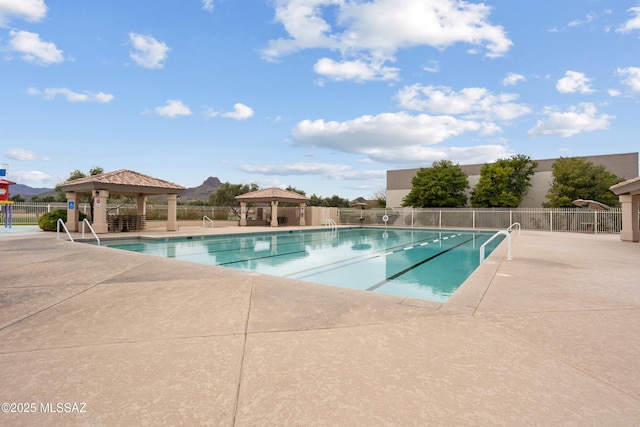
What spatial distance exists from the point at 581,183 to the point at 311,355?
2900 cm

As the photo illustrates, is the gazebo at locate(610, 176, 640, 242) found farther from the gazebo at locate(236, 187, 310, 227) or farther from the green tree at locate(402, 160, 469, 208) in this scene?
the gazebo at locate(236, 187, 310, 227)

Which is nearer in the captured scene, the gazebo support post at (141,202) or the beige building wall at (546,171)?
the gazebo support post at (141,202)

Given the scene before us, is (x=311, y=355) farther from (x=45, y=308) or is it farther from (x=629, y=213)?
(x=629, y=213)

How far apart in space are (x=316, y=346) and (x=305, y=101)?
65.4 feet

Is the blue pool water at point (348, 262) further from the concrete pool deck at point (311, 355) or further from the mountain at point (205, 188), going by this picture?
the mountain at point (205, 188)

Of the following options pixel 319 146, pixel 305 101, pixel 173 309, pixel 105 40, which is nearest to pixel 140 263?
pixel 173 309

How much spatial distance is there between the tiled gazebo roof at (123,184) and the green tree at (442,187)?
20.8 meters

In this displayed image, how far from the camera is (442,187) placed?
93.6 feet

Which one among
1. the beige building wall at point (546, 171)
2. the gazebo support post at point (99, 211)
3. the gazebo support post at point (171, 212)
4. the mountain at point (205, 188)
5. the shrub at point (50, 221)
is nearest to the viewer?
the gazebo support post at point (99, 211)

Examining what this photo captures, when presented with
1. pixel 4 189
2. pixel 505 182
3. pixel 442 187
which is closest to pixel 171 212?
pixel 4 189

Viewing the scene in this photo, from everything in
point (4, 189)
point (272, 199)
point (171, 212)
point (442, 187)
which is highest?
point (442, 187)

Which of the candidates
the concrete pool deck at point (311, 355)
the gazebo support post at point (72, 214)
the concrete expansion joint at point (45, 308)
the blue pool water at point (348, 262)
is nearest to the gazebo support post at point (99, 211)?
the gazebo support post at point (72, 214)

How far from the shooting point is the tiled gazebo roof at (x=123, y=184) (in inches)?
569

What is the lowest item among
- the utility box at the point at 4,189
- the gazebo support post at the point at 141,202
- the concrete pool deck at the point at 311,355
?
the concrete pool deck at the point at 311,355
